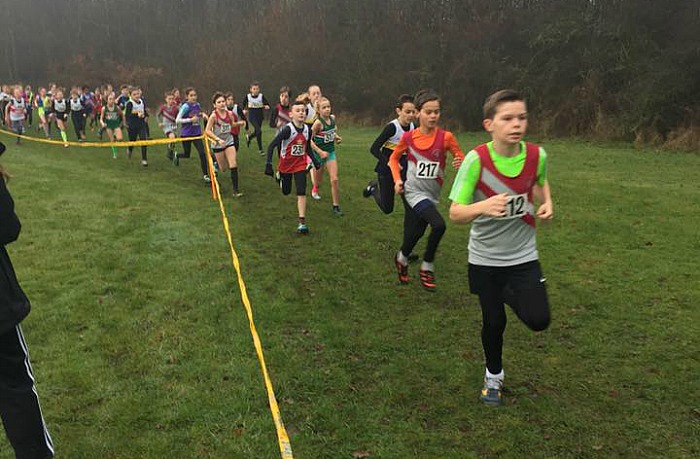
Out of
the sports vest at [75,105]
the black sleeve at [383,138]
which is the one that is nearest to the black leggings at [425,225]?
the black sleeve at [383,138]

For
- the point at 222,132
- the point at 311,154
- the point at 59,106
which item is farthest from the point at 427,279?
the point at 59,106

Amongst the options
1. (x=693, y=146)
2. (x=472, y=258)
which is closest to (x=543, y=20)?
(x=693, y=146)

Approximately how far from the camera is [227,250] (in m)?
7.86

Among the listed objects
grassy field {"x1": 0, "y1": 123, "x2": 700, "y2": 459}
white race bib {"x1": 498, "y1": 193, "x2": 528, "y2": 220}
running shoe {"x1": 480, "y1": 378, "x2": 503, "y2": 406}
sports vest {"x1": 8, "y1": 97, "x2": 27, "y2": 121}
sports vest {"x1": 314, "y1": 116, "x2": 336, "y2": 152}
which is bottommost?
grassy field {"x1": 0, "y1": 123, "x2": 700, "y2": 459}

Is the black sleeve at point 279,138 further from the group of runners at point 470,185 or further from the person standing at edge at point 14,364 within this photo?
the person standing at edge at point 14,364

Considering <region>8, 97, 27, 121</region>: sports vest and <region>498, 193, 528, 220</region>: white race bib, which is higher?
<region>498, 193, 528, 220</region>: white race bib

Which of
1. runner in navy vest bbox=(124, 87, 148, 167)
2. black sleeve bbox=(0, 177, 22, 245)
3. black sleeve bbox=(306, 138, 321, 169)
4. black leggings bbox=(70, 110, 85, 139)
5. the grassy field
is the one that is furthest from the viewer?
black leggings bbox=(70, 110, 85, 139)

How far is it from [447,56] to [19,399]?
3095 cm

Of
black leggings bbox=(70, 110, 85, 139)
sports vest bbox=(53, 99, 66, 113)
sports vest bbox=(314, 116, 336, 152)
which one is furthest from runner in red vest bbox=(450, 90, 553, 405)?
black leggings bbox=(70, 110, 85, 139)

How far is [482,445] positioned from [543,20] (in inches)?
1051

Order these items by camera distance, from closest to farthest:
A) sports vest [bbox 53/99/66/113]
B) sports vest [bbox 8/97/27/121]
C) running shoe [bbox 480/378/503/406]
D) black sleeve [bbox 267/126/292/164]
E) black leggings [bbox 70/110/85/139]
Result: running shoe [bbox 480/378/503/406]
black sleeve [bbox 267/126/292/164]
sports vest [bbox 53/99/66/113]
sports vest [bbox 8/97/27/121]
black leggings [bbox 70/110/85/139]

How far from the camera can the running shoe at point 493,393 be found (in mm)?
4051

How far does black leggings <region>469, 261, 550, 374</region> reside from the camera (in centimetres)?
365

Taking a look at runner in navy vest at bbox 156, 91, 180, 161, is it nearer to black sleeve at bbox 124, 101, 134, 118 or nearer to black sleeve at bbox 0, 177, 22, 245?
black sleeve at bbox 124, 101, 134, 118
